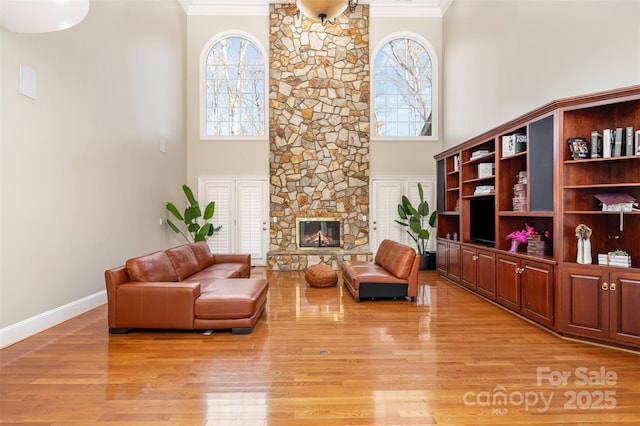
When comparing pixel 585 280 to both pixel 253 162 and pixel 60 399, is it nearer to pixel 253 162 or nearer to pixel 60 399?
pixel 60 399

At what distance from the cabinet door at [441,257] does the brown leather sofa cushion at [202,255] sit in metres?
4.45

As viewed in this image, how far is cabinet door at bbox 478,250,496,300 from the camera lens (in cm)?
515

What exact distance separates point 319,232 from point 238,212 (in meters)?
2.06

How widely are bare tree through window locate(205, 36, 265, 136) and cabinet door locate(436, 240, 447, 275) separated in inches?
197

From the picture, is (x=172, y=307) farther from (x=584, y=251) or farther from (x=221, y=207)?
(x=221, y=207)

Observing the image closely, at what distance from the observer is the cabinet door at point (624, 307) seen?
3.36m

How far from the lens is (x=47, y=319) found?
162 inches

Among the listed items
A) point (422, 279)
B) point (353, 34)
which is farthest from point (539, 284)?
point (353, 34)

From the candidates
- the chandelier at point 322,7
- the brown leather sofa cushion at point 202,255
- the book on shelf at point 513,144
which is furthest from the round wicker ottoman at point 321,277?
the chandelier at point 322,7

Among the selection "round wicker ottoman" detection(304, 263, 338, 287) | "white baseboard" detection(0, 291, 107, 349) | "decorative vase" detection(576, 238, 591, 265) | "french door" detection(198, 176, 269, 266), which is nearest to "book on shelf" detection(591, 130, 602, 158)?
"decorative vase" detection(576, 238, 591, 265)

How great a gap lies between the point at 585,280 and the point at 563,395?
60.2 inches

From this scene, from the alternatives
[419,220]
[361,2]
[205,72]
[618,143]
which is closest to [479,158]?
[618,143]

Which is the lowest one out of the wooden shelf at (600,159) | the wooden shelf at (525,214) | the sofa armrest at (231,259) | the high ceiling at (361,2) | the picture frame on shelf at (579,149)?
the sofa armrest at (231,259)

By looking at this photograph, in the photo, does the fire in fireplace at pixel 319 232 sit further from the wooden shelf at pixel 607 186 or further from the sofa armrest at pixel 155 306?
the wooden shelf at pixel 607 186
